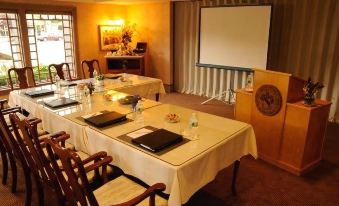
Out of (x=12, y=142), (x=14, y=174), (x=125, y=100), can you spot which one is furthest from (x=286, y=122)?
(x=14, y=174)

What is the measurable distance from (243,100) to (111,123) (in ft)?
5.78

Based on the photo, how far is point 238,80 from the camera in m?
5.34

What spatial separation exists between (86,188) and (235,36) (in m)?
4.31

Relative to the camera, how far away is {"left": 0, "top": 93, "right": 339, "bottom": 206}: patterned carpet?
2.43 m

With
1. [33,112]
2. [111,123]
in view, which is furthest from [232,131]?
[33,112]

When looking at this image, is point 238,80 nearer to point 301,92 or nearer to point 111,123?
point 301,92

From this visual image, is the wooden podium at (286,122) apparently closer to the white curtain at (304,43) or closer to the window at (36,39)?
the white curtain at (304,43)

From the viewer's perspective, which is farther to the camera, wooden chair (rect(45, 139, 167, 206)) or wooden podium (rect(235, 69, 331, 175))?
wooden podium (rect(235, 69, 331, 175))

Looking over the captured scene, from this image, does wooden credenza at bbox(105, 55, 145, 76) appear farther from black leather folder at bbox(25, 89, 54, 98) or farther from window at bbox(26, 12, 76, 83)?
black leather folder at bbox(25, 89, 54, 98)

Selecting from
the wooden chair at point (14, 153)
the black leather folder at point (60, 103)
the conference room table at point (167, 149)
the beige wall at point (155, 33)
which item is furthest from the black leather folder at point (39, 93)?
the beige wall at point (155, 33)

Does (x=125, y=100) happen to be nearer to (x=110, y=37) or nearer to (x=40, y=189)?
(x=40, y=189)

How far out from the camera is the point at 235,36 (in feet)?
16.5

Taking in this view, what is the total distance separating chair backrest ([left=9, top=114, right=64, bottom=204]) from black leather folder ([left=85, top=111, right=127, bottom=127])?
0.49m

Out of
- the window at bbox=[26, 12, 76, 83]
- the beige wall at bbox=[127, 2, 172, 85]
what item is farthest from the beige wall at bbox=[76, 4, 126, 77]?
the beige wall at bbox=[127, 2, 172, 85]
